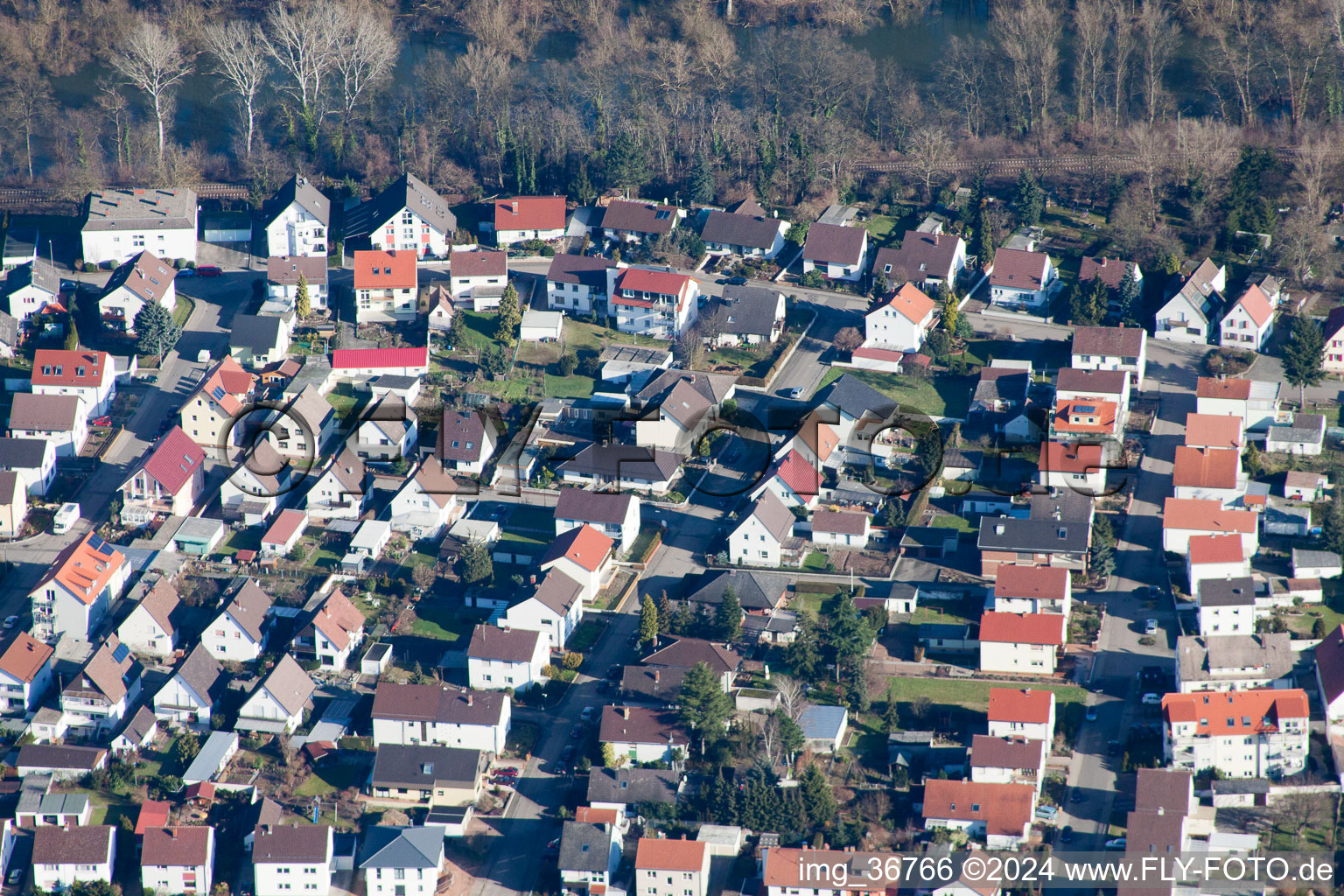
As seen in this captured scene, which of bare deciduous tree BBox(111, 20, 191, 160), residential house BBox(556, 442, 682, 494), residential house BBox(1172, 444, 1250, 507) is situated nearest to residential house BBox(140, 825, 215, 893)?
residential house BBox(556, 442, 682, 494)

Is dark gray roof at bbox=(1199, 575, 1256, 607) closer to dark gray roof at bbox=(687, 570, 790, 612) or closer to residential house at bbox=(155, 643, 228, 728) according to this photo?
dark gray roof at bbox=(687, 570, 790, 612)

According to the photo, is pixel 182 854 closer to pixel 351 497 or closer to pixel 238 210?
pixel 351 497

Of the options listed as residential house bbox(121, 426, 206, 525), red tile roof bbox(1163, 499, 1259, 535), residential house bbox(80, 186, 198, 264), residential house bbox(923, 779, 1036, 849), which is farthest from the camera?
residential house bbox(80, 186, 198, 264)

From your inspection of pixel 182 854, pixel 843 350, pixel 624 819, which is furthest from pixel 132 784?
pixel 843 350

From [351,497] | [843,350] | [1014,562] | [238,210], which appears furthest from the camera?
[238,210]

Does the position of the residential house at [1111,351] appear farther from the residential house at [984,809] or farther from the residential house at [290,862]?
the residential house at [290,862]

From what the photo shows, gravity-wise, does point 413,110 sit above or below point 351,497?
above

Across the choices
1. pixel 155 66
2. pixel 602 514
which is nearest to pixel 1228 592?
pixel 602 514
